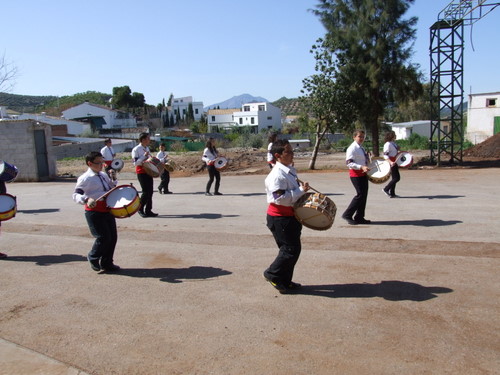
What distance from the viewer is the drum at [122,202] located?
6.50 m

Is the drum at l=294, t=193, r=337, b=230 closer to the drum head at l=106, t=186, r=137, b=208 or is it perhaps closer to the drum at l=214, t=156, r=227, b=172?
the drum head at l=106, t=186, r=137, b=208

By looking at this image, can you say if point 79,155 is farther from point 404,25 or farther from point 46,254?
point 46,254

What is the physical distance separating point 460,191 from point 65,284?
36.8 feet

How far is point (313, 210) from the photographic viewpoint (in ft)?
17.1

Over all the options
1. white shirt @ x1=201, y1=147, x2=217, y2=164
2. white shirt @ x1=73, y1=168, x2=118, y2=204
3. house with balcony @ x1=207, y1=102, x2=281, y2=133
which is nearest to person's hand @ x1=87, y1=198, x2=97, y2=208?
white shirt @ x1=73, y1=168, x2=118, y2=204

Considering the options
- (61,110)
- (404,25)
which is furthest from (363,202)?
(61,110)

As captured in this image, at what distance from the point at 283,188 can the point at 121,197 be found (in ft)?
8.47

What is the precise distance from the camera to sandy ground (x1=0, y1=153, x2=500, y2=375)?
13.5 ft

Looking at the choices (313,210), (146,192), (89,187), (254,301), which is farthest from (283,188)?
(146,192)

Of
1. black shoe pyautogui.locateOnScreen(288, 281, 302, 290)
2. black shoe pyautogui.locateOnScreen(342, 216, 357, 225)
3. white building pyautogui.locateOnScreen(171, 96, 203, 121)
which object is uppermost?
white building pyautogui.locateOnScreen(171, 96, 203, 121)

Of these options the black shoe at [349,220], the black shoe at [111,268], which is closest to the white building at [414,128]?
the black shoe at [349,220]

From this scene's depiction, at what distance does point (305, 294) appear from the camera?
18.2 ft

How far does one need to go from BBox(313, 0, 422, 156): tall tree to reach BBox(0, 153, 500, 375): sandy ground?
50.2ft

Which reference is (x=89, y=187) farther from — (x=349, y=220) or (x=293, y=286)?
(x=349, y=220)
